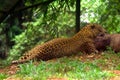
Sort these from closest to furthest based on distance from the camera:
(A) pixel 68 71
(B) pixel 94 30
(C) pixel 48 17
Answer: (A) pixel 68 71, (B) pixel 94 30, (C) pixel 48 17

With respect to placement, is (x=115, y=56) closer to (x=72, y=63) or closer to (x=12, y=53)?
(x=72, y=63)

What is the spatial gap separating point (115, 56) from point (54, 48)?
154 cm

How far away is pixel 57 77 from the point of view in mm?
6371

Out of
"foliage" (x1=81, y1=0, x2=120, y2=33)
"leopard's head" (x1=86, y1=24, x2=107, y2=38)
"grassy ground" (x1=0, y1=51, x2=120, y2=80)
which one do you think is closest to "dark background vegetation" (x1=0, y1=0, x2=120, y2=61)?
"foliage" (x1=81, y1=0, x2=120, y2=33)

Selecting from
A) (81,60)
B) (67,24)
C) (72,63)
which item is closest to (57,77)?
(72,63)

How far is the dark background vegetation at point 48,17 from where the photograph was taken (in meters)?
10.3

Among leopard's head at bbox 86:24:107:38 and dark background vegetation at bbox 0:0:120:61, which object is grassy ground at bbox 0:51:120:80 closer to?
leopard's head at bbox 86:24:107:38

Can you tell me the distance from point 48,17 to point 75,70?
456cm

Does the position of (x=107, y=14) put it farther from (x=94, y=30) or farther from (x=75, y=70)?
(x=75, y=70)

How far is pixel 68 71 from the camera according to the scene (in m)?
6.97

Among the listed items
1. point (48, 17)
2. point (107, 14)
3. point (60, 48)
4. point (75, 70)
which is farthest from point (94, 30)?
point (75, 70)

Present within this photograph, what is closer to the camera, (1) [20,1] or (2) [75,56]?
(2) [75,56]

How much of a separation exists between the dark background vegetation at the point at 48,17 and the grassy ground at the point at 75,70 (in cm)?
215

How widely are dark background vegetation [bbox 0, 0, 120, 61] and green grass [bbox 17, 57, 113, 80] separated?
238 cm
